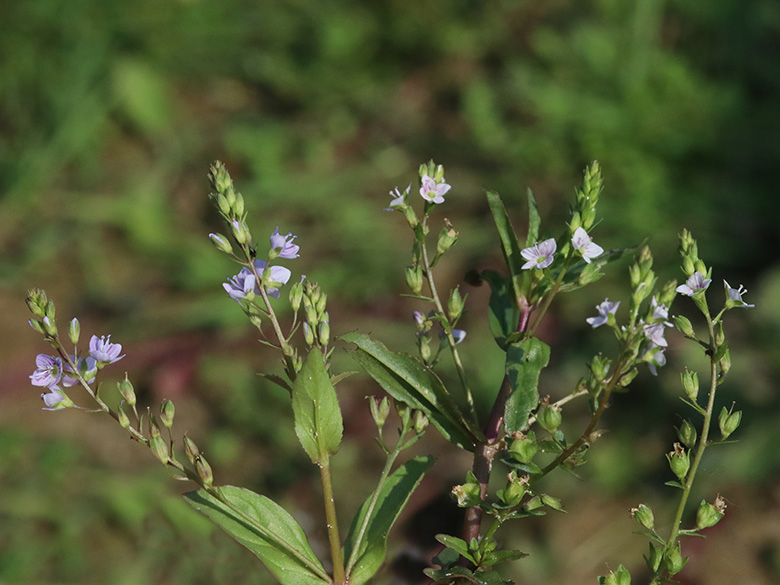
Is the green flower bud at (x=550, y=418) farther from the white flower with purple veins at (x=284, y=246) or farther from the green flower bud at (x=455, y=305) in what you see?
the white flower with purple veins at (x=284, y=246)

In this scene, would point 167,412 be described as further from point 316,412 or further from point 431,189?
point 431,189

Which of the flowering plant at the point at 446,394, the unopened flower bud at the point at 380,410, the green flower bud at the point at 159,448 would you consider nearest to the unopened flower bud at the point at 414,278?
the flowering plant at the point at 446,394

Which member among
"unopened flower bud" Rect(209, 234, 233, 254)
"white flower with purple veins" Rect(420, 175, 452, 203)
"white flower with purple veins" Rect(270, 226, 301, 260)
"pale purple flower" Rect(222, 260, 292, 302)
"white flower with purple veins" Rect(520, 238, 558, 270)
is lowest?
"pale purple flower" Rect(222, 260, 292, 302)

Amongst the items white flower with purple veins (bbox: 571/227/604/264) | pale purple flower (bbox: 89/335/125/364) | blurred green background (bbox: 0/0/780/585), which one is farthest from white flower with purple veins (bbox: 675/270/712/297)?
blurred green background (bbox: 0/0/780/585)

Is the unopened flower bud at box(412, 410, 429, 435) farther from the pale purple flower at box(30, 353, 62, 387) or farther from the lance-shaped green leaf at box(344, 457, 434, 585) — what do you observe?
the pale purple flower at box(30, 353, 62, 387)

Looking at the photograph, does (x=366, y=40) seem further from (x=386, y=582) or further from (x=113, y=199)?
(x=386, y=582)

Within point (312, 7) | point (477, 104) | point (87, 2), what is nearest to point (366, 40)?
point (312, 7)

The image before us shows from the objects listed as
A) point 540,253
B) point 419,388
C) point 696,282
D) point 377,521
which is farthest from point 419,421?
point 696,282
